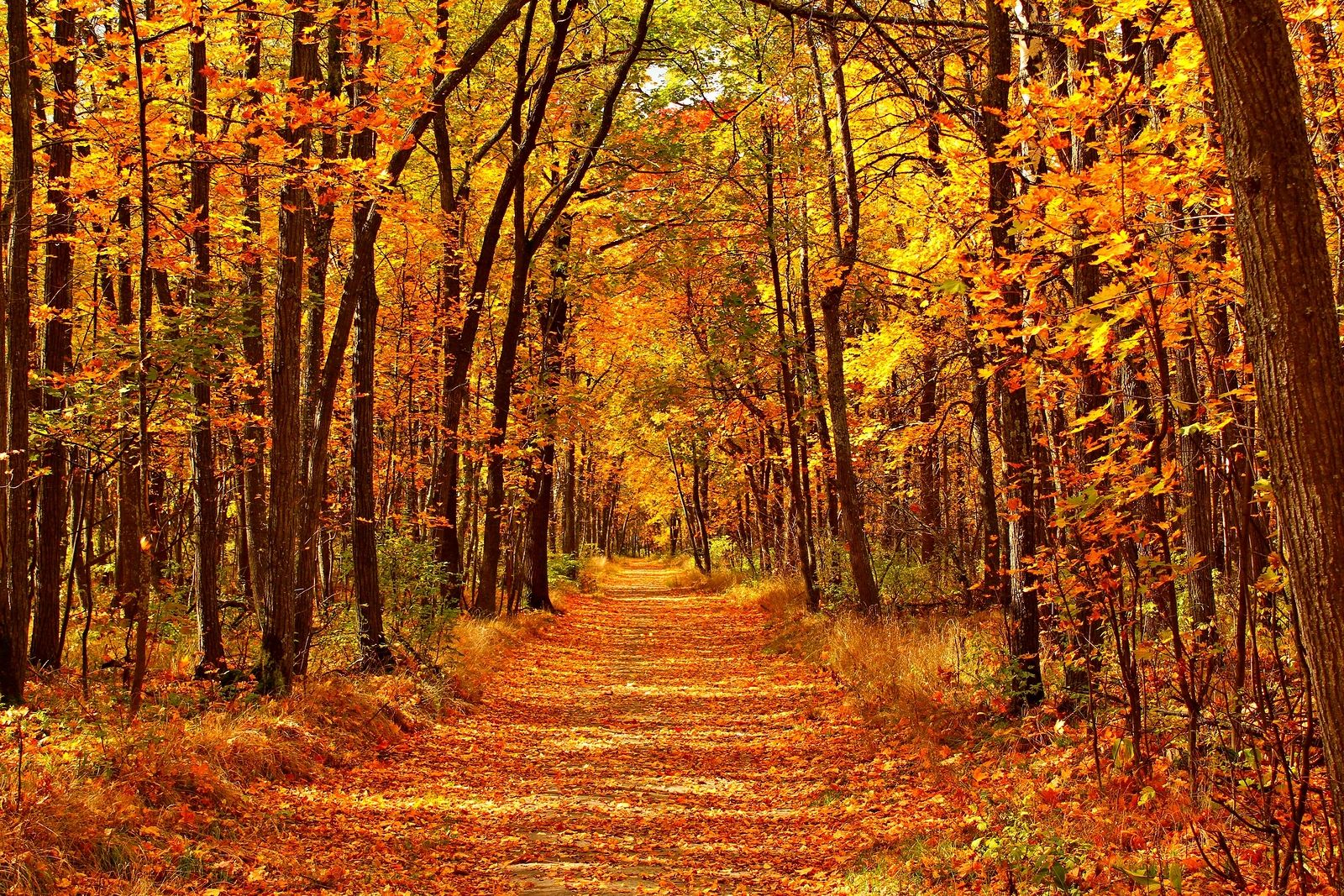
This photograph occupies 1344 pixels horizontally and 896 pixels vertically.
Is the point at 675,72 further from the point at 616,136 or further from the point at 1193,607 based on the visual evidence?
the point at 1193,607

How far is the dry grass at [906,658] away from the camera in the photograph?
853 cm

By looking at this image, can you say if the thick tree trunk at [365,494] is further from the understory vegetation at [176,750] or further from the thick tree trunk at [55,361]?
the thick tree trunk at [55,361]

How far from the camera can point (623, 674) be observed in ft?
44.2

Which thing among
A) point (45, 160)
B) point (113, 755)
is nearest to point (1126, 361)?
point (113, 755)

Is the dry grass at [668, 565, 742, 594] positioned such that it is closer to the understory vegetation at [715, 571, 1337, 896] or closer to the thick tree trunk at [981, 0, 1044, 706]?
the understory vegetation at [715, 571, 1337, 896]

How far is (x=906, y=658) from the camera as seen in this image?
9.91 meters

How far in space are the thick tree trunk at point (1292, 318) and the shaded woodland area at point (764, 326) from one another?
0.01 metres

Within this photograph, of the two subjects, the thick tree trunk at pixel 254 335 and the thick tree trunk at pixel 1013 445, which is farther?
the thick tree trunk at pixel 254 335

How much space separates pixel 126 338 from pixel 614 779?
5.82 m

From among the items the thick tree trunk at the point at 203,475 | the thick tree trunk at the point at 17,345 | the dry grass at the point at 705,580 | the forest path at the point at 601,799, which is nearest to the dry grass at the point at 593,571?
the dry grass at the point at 705,580

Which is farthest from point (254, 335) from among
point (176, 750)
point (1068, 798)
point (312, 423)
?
point (1068, 798)

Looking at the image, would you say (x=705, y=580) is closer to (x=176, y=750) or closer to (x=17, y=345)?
(x=176, y=750)

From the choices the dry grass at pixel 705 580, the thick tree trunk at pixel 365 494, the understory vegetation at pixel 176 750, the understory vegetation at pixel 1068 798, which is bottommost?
→ the dry grass at pixel 705 580

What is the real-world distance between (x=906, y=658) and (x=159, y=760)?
7.09 metres
